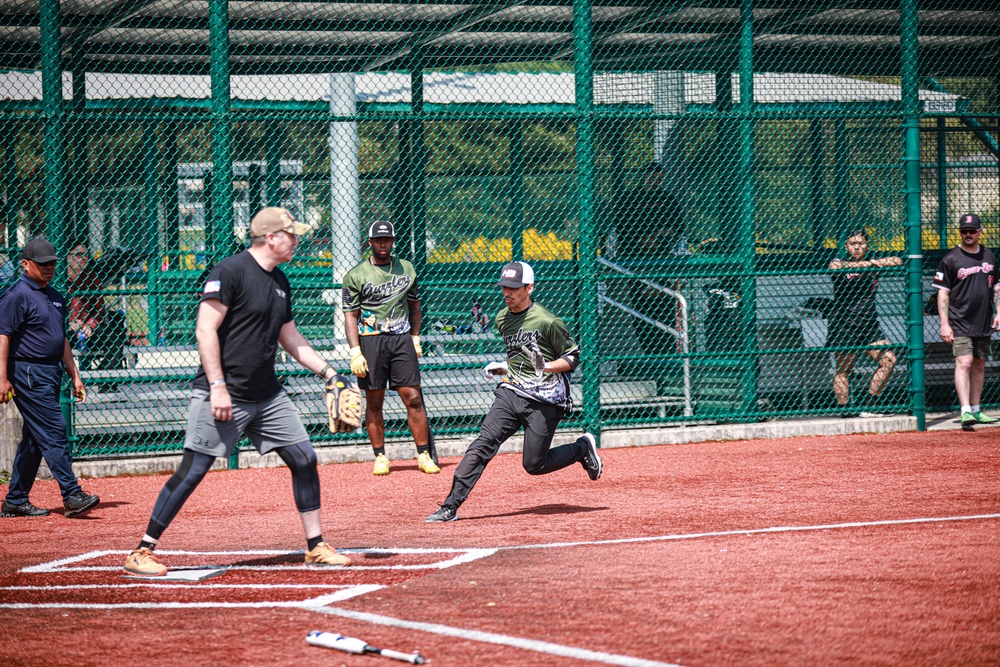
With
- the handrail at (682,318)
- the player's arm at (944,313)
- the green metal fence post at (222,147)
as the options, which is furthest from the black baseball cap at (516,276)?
the player's arm at (944,313)

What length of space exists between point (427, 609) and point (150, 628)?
126 centimetres

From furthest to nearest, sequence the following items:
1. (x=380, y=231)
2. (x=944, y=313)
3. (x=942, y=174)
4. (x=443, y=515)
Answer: (x=942, y=174) < (x=944, y=313) < (x=380, y=231) < (x=443, y=515)

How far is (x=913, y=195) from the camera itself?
12.6m

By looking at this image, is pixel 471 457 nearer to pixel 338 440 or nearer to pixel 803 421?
pixel 338 440

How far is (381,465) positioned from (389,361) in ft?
3.24

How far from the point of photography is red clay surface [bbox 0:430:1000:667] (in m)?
4.88

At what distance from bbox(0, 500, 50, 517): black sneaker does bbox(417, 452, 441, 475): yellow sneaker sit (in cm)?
316

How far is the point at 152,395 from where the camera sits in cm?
1197

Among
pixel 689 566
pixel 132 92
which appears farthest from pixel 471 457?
pixel 132 92

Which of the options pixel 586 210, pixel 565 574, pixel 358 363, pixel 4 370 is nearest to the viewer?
pixel 565 574

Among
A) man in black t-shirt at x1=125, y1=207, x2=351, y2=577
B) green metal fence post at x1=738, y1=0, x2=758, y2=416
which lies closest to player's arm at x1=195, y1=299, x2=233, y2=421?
man in black t-shirt at x1=125, y1=207, x2=351, y2=577

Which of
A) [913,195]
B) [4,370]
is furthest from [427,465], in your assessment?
[913,195]

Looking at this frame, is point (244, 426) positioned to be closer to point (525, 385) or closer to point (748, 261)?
point (525, 385)

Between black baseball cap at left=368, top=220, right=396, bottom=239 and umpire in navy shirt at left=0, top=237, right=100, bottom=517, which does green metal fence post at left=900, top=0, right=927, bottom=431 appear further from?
umpire in navy shirt at left=0, top=237, right=100, bottom=517
